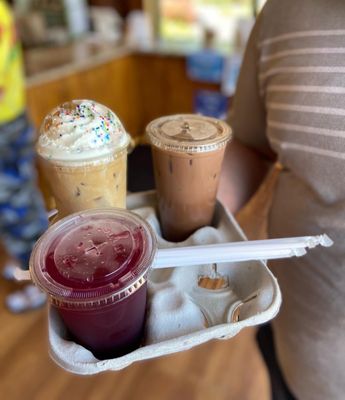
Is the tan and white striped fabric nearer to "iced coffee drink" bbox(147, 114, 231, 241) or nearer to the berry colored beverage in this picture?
"iced coffee drink" bbox(147, 114, 231, 241)

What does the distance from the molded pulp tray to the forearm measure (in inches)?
8.0

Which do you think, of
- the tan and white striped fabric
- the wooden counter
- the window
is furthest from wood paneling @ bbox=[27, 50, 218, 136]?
the tan and white striped fabric

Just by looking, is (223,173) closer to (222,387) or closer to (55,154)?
(55,154)

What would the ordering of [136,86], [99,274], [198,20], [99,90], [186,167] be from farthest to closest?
[136,86] → [198,20] → [99,90] → [186,167] → [99,274]

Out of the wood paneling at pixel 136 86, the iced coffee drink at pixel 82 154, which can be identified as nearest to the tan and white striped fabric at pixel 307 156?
the iced coffee drink at pixel 82 154

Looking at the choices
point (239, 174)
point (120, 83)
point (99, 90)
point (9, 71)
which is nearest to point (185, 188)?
point (239, 174)

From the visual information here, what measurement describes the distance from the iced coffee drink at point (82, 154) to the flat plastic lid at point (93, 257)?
4 centimetres

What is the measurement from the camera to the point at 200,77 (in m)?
2.64

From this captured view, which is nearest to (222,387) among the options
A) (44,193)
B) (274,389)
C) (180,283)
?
(274,389)

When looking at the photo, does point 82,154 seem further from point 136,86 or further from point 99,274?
point 136,86

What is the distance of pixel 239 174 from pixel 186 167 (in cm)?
30

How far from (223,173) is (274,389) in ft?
1.81

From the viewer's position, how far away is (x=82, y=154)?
19.5 inches

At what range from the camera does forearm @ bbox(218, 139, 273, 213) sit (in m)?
0.80
